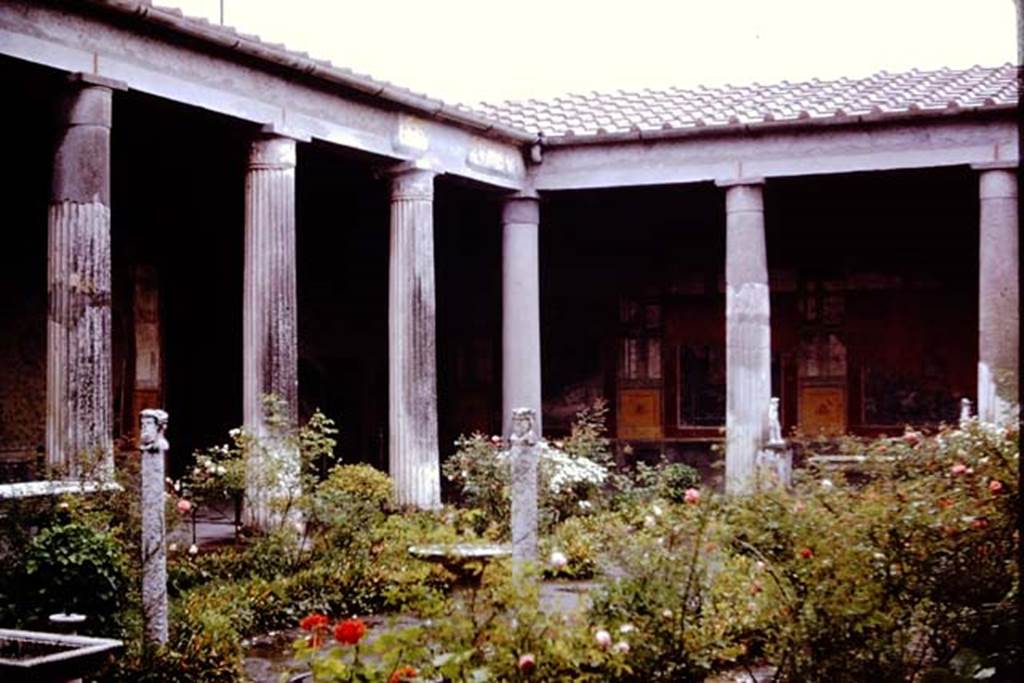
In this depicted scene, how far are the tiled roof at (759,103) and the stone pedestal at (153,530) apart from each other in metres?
7.26

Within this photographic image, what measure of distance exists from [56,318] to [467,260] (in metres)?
9.26

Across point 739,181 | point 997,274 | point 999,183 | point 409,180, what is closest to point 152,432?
point 409,180

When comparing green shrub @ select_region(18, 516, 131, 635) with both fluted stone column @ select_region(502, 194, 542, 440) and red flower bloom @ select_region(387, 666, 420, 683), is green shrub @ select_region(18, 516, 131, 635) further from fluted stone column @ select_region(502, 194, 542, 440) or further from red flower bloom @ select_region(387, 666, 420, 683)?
fluted stone column @ select_region(502, 194, 542, 440)

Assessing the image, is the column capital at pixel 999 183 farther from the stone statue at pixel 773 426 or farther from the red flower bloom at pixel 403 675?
the red flower bloom at pixel 403 675

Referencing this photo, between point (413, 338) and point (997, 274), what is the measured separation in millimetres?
5999

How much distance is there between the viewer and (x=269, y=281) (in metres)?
11.3

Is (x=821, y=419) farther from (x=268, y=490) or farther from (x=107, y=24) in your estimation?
(x=107, y=24)

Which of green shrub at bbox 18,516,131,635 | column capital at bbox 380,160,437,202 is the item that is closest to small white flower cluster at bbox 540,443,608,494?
column capital at bbox 380,160,437,202

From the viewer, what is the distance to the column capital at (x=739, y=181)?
1380cm

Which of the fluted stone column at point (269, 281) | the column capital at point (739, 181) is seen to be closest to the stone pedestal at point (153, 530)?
the fluted stone column at point (269, 281)

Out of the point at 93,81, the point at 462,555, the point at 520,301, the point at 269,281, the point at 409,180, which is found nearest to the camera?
the point at 462,555

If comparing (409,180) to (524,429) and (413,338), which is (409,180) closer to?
(413,338)

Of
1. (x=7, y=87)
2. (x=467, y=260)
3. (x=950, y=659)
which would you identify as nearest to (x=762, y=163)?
(x=467, y=260)

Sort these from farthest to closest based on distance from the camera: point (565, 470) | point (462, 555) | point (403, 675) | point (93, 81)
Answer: point (565, 470) → point (93, 81) → point (462, 555) → point (403, 675)
